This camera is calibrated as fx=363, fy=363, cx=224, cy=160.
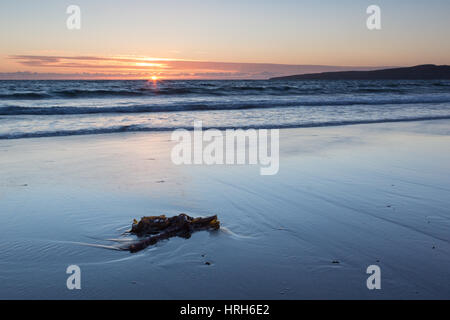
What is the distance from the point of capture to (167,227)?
3119 millimetres

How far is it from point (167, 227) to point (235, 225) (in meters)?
0.63

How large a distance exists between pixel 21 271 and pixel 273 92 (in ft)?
95.9

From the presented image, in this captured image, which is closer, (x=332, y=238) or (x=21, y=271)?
(x=21, y=271)

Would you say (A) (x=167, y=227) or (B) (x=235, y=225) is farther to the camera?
(B) (x=235, y=225)

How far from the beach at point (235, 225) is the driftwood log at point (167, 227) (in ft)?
0.29

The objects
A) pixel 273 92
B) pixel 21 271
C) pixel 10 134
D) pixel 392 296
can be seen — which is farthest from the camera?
pixel 273 92

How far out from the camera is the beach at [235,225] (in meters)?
2.35

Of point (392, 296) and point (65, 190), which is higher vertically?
point (65, 190)

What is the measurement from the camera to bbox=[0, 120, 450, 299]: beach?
2.35 metres

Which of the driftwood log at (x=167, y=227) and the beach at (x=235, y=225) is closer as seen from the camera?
the beach at (x=235, y=225)

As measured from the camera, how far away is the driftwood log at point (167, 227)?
9.84 ft

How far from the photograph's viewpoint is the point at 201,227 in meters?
3.22

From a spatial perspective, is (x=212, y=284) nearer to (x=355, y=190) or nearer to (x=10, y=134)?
(x=355, y=190)

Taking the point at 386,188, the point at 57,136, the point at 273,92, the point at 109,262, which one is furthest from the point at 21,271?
the point at 273,92
